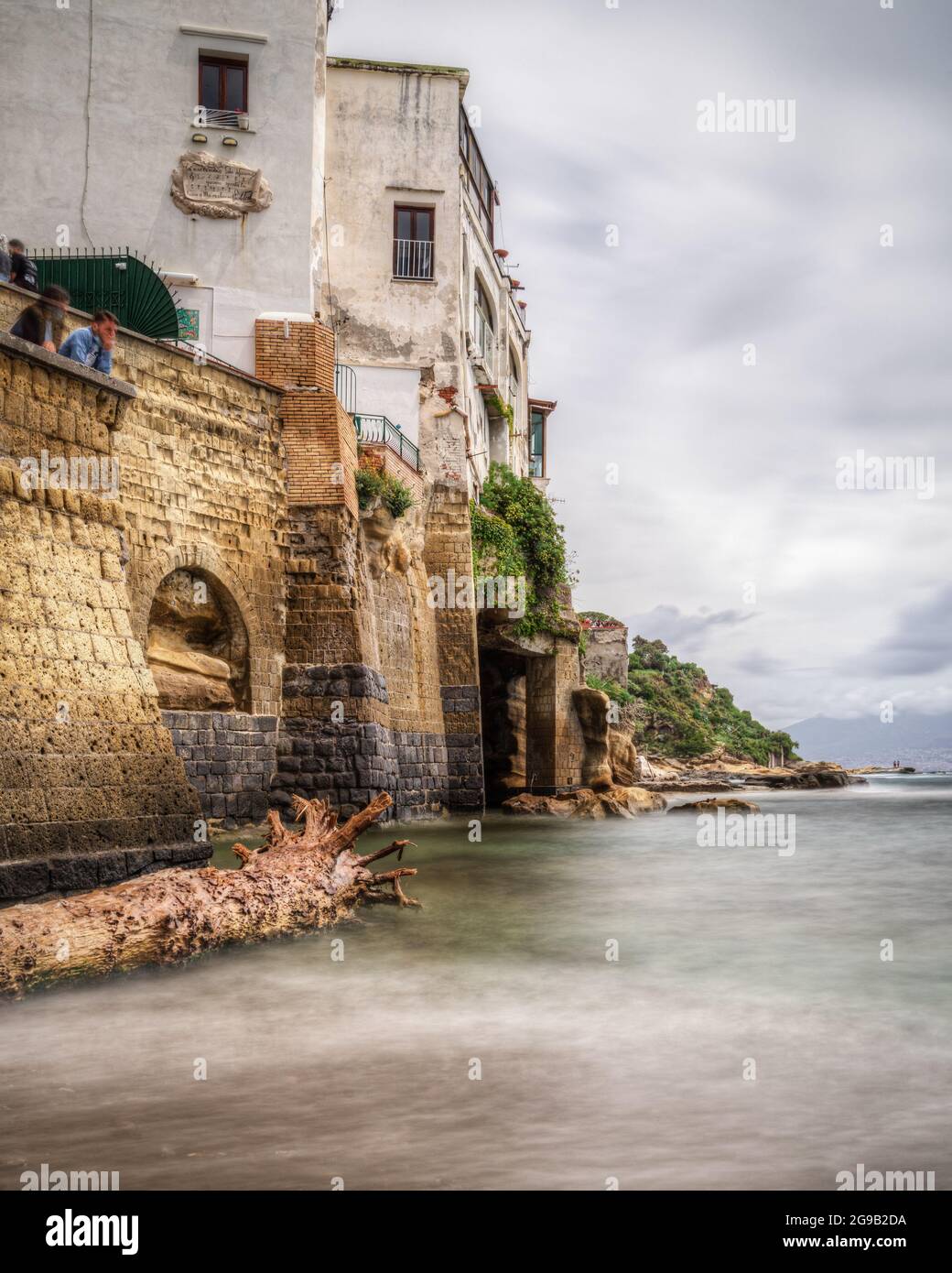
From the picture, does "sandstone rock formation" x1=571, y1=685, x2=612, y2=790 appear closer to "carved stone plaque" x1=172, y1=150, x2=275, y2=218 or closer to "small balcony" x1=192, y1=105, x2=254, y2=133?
"carved stone plaque" x1=172, y1=150, x2=275, y2=218

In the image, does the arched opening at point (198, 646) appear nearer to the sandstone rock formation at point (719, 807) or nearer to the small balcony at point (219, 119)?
the small balcony at point (219, 119)

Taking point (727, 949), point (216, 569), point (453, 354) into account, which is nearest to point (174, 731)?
point (216, 569)

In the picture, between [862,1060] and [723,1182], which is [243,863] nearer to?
[862,1060]

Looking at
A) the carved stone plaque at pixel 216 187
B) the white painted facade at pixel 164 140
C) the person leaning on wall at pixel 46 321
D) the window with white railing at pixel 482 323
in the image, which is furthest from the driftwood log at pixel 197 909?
the window with white railing at pixel 482 323

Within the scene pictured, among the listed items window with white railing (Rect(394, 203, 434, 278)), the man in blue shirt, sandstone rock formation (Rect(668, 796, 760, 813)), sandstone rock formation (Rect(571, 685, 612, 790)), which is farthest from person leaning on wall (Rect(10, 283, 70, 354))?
sandstone rock formation (Rect(571, 685, 612, 790))

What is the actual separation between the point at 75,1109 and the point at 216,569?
39.5 ft

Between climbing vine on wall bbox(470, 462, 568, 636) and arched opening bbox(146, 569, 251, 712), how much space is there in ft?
34.5

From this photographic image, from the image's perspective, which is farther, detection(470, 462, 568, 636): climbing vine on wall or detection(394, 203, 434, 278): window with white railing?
detection(470, 462, 568, 636): climbing vine on wall

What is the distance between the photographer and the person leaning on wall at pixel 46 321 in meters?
12.2

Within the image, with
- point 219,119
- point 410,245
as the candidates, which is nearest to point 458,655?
point 410,245

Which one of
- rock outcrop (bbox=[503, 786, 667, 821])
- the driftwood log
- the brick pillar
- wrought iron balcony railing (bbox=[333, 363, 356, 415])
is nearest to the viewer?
the driftwood log

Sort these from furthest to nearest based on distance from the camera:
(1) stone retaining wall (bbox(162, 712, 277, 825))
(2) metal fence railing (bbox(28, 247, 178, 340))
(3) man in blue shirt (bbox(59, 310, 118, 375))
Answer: (2) metal fence railing (bbox(28, 247, 178, 340))
(1) stone retaining wall (bbox(162, 712, 277, 825))
(3) man in blue shirt (bbox(59, 310, 118, 375))

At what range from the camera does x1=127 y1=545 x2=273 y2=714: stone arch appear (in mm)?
14906

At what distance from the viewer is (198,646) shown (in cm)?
1648
